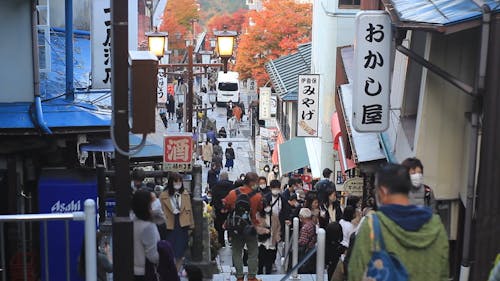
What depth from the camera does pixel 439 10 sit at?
980 centimetres

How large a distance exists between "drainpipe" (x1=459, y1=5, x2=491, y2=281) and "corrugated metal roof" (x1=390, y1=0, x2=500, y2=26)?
0.21m

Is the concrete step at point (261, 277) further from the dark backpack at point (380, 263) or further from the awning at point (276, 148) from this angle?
the awning at point (276, 148)

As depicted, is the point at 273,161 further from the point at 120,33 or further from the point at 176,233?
the point at 120,33

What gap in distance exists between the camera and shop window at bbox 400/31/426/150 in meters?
12.4

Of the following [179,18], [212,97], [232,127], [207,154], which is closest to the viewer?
[207,154]

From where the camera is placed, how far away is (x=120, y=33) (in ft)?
21.6

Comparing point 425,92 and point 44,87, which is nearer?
point 425,92

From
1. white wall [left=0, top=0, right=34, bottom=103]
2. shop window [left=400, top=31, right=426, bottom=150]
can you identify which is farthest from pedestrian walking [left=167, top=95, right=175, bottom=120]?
white wall [left=0, top=0, right=34, bottom=103]

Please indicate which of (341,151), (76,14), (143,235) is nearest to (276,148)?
(341,151)

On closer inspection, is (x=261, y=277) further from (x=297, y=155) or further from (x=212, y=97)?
(x=212, y=97)

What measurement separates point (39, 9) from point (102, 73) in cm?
164

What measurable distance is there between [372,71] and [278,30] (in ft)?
105

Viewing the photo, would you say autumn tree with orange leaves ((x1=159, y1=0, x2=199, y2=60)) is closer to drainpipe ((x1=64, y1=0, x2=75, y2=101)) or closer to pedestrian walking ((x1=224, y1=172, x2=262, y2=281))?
drainpipe ((x1=64, y1=0, x2=75, y2=101))

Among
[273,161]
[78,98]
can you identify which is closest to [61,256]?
[78,98]
